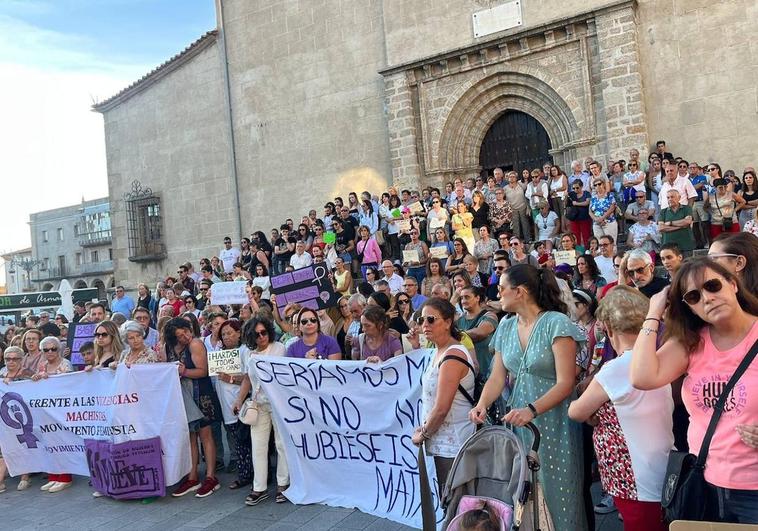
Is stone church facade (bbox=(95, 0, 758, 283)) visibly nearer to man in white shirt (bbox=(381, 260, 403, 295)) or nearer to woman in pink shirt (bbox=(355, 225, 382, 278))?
woman in pink shirt (bbox=(355, 225, 382, 278))

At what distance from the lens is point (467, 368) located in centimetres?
421

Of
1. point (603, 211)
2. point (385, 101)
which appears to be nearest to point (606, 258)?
point (603, 211)

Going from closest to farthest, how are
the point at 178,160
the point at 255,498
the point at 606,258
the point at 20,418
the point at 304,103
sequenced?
the point at 255,498 < the point at 20,418 < the point at 606,258 < the point at 304,103 < the point at 178,160

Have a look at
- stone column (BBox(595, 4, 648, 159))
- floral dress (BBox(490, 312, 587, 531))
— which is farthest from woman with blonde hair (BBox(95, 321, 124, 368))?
stone column (BBox(595, 4, 648, 159))

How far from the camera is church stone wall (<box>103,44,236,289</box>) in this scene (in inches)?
866

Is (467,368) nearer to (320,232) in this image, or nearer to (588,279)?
(588,279)

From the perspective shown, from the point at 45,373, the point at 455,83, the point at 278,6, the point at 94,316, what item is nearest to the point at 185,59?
the point at 278,6

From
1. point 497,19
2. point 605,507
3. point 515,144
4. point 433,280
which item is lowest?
point 605,507

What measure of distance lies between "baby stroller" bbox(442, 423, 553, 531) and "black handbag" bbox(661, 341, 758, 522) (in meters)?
0.64

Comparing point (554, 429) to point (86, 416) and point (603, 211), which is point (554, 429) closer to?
point (86, 416)

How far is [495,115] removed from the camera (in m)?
17.1

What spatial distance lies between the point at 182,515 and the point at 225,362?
1455 millimetres

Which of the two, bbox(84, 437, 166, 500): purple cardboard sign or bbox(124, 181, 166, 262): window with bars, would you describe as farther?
bbox(124, 181, 166, 262): window with bars

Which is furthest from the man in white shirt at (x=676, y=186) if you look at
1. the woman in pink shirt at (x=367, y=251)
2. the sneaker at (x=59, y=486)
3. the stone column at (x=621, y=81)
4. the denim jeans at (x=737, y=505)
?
the sneaker at (x=59, y=486)
